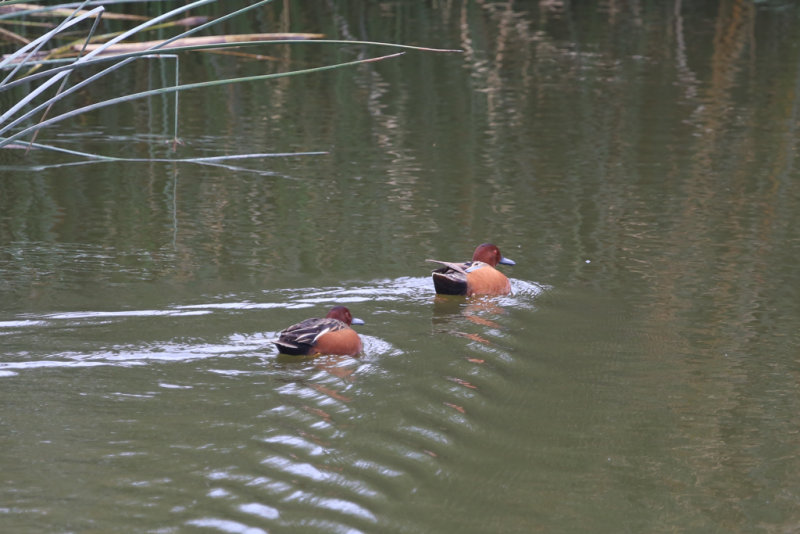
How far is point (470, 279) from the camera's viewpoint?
779 cm

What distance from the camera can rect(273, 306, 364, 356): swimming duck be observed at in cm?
632

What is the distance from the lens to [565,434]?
18.4ft

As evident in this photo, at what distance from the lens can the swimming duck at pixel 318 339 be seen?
6.32 m

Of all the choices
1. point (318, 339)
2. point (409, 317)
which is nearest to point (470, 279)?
point (409, 317)

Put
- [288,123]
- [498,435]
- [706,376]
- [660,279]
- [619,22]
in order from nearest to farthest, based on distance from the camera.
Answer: [498,435]
[706,376]
[660,279]
[288,123]
[619,22]

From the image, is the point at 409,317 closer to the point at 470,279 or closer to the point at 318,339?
the point at 470,279

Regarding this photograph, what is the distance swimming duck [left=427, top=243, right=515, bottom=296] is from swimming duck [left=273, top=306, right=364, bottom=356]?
134 centimetres

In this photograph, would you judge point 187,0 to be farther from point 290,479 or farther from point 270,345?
point 290,479

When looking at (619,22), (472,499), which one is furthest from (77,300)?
(619,22)

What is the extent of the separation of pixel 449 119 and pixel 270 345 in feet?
24.3

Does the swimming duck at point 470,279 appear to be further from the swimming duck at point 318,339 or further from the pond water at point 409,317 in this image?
the swimming duck at point 318,339

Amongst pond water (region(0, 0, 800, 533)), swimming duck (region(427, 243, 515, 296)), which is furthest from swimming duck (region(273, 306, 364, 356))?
swimming duck (region(427, 243, 515, 296))

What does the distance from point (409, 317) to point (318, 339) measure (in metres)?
1.14

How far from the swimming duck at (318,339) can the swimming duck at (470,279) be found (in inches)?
52.8
